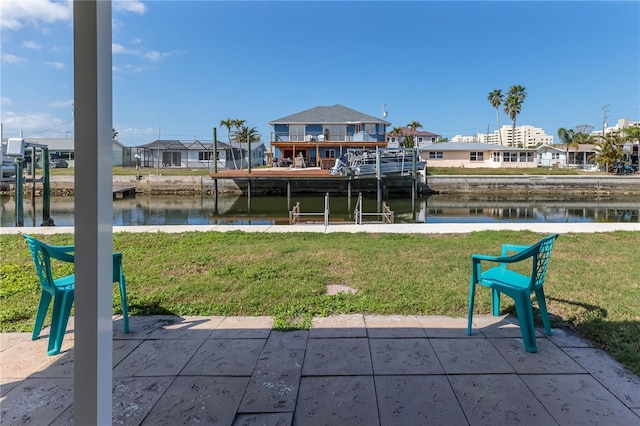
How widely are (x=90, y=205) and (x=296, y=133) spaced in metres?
34.2

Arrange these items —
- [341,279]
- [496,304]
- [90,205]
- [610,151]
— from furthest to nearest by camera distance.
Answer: [610,151], [341,279], [496,304], [90,205]

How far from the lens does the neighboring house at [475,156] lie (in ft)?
123

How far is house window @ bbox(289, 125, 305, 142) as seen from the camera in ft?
113

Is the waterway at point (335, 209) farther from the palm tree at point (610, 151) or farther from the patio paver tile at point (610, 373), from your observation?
the palm tree at point (610, 151)

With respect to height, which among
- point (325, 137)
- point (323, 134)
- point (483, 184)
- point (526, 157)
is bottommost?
point (483, 184)

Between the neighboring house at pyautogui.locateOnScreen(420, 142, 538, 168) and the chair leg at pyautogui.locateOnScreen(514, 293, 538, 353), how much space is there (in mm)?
36119

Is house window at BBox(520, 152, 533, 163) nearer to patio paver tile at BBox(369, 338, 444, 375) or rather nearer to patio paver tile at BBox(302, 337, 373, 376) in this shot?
patio paver tile at BBox(369, 338, 444, 375)

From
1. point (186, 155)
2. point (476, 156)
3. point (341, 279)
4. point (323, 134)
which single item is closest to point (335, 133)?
point (323, 134)

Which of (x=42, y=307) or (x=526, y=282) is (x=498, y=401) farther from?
(x=42, y=307)

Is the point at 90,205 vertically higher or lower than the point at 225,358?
higher

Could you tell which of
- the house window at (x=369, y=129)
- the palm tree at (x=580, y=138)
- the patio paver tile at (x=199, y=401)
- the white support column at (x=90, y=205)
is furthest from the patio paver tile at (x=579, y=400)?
the palm tree at (x=580, y=138)

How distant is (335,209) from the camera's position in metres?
19.8

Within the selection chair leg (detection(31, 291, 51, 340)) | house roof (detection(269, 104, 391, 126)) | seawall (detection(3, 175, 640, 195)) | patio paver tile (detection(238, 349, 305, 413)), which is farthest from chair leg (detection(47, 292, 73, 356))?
house roof (detection(269, 104, 391, 126))

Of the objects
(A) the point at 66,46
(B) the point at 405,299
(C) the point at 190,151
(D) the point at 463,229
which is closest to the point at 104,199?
(A) the point at 66,46
